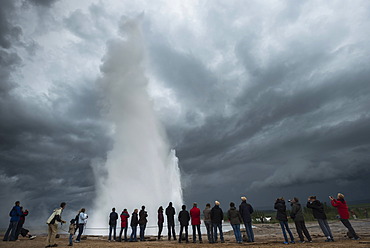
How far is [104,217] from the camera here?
A: 3403 centimetres

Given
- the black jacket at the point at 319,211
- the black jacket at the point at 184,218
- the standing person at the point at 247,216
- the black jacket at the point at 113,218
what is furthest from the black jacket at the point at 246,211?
the black jacket at the point at 113,218

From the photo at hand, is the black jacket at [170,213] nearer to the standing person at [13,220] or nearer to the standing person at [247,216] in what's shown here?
the standing person at [247,216]

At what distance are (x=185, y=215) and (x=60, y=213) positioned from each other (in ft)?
24.1

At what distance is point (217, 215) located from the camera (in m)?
13.9

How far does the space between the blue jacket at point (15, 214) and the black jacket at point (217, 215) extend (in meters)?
12.9

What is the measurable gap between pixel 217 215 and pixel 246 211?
1777mm

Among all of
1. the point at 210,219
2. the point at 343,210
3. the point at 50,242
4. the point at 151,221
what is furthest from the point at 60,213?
the point at 151,221

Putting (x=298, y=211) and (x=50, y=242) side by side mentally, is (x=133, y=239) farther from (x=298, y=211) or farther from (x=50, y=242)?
(x=298, y=211)

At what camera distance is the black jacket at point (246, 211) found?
13.0 m

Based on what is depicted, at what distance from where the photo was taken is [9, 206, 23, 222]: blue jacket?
15.4 m

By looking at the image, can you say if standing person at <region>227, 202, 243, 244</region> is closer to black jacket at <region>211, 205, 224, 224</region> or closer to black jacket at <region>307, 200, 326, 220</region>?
black jacket at <region>211, 205, 224, 224</region>

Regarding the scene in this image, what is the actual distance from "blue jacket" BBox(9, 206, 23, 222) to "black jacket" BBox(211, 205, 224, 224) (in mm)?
12873

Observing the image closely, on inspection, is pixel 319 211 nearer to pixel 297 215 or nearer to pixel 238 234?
pixel 297 215

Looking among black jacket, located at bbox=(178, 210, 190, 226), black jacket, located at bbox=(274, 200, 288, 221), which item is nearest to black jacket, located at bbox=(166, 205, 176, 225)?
black jacket, located at bbox=(178, 210, 190, 226)
